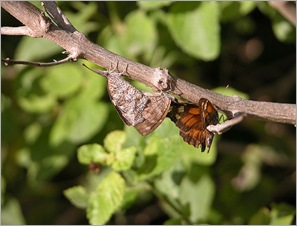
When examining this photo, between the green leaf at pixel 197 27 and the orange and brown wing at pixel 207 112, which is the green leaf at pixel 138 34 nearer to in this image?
the green leaf at pixel 197 27

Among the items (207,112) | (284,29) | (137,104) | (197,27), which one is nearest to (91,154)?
(137,104)

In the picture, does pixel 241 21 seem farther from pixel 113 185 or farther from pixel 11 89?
pixel 113 185

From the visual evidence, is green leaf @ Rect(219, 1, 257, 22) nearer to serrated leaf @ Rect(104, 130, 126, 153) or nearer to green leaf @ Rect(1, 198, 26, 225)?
serrated leaf @ Rect(104, 130, 126, 153)

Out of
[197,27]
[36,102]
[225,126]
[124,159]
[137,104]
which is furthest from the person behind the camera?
[36,102]

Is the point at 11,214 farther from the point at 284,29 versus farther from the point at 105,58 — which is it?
the point at 105,58

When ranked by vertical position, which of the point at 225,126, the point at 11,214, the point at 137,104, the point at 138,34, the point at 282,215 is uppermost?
the point at 138,34
